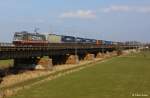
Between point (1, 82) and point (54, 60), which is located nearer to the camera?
point (1, 82)

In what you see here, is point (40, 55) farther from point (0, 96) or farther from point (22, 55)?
point (0, 96)

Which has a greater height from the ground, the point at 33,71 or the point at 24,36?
the point at 24,36

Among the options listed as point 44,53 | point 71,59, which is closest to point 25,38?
point 44,53

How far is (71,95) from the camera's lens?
4188 centimetres

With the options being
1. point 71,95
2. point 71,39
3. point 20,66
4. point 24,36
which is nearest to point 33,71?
point 20,66

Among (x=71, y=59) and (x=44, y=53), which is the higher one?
(x=44, y=53)

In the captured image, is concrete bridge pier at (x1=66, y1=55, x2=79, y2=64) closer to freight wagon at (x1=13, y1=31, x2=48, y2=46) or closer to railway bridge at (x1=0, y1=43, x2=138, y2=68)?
railway bridge at (x1=0, y1=43, x2=138, y2=68)

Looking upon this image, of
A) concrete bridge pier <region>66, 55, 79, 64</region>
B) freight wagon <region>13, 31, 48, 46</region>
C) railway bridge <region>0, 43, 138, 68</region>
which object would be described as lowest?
concrete bridge pier <region>66, 55, 79, 64</region>

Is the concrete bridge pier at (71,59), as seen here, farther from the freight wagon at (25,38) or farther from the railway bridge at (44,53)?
the freight wagon at (25,38)

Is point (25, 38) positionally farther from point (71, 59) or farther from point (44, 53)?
point (71, 59)

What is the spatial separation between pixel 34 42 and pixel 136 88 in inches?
2066

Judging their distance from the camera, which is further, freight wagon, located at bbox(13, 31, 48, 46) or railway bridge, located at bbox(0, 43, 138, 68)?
freight wagon, located at bbox(13, 31, 48, 46)

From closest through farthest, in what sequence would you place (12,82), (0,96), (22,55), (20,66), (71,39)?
1. (0,96)
2. (12,82)
3. (22,55)
4. (20,66)
5. (71,39)

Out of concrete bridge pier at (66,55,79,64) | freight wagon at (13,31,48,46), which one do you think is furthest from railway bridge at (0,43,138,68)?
freight wagon at (13,31,48,46)
